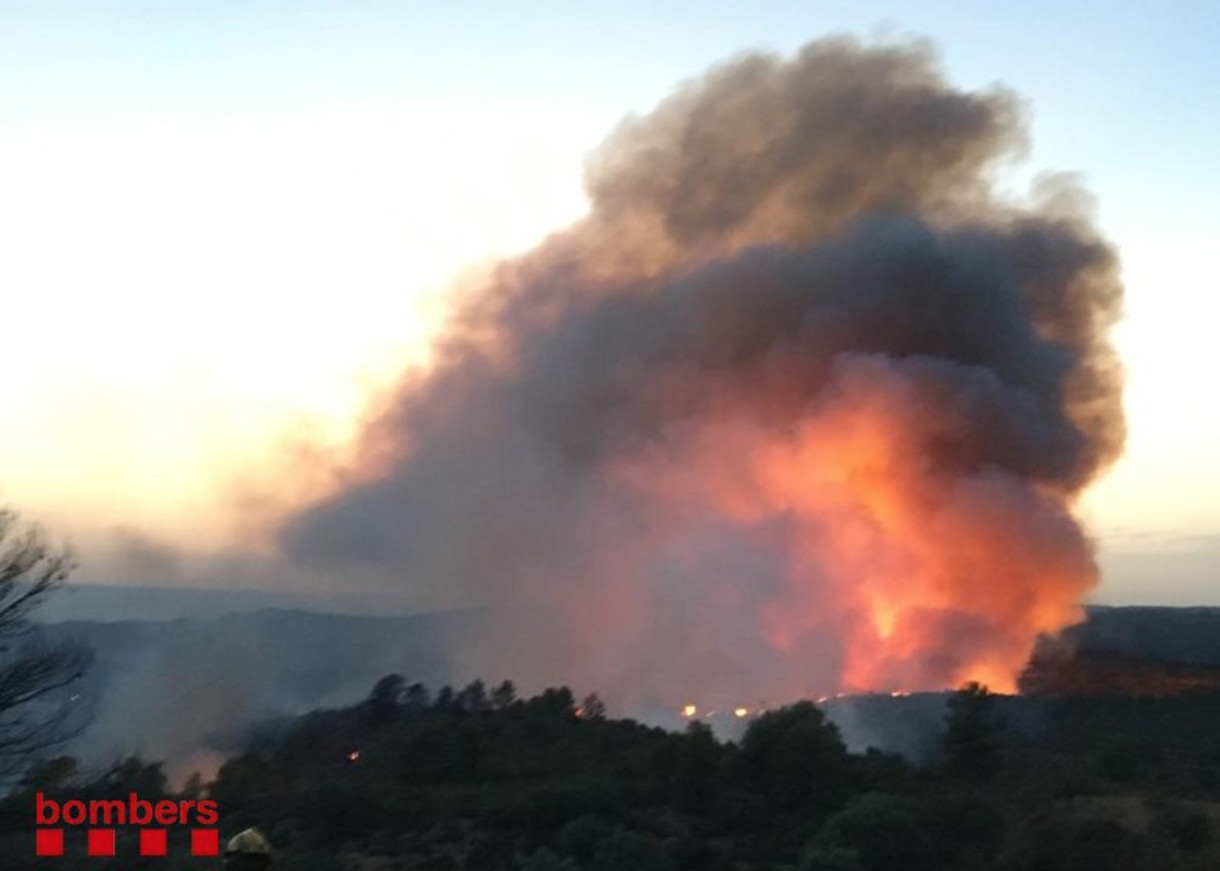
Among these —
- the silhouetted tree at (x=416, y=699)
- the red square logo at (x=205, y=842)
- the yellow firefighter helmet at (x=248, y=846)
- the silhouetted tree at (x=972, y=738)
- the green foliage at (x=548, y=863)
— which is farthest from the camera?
the silhouetted tree at (x=416, y=699)

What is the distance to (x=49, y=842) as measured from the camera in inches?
766

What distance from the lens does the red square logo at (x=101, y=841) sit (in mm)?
20047

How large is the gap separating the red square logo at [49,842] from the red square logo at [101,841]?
1.94ft

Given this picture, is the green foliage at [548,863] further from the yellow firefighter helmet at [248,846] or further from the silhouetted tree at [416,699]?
the silhouetted tree at [416,699]

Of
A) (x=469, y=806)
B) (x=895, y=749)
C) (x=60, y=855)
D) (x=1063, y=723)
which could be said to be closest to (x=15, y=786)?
(x=60, y=855)

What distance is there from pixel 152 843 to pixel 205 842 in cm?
149

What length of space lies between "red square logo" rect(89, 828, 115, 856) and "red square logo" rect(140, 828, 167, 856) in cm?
42

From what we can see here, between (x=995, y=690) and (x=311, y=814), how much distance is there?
2493cm

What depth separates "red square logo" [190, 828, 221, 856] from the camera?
2086 centimetres

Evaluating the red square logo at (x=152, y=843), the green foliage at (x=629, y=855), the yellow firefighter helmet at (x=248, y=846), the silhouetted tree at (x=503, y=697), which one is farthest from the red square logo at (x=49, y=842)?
the silhouetted tree at (x=503, y=697)

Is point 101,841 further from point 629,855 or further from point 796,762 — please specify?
point 796,762

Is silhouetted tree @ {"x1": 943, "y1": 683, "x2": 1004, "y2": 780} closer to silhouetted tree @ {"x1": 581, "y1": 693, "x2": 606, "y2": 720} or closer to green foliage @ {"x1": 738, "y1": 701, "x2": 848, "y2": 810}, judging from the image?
green foliage @ {"x1": 738, "y1": 701, "x2": 848, "y2": 810}

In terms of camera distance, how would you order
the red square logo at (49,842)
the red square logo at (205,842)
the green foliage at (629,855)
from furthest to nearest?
the red square logo at (205,842) < the red square logo at (49,842) < the green foliage at (629,855)

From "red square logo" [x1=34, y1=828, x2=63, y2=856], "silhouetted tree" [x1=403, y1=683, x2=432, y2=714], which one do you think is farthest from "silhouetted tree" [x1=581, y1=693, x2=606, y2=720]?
"red square logo" [x1=34, y1=828, x2=63, y2=856]
